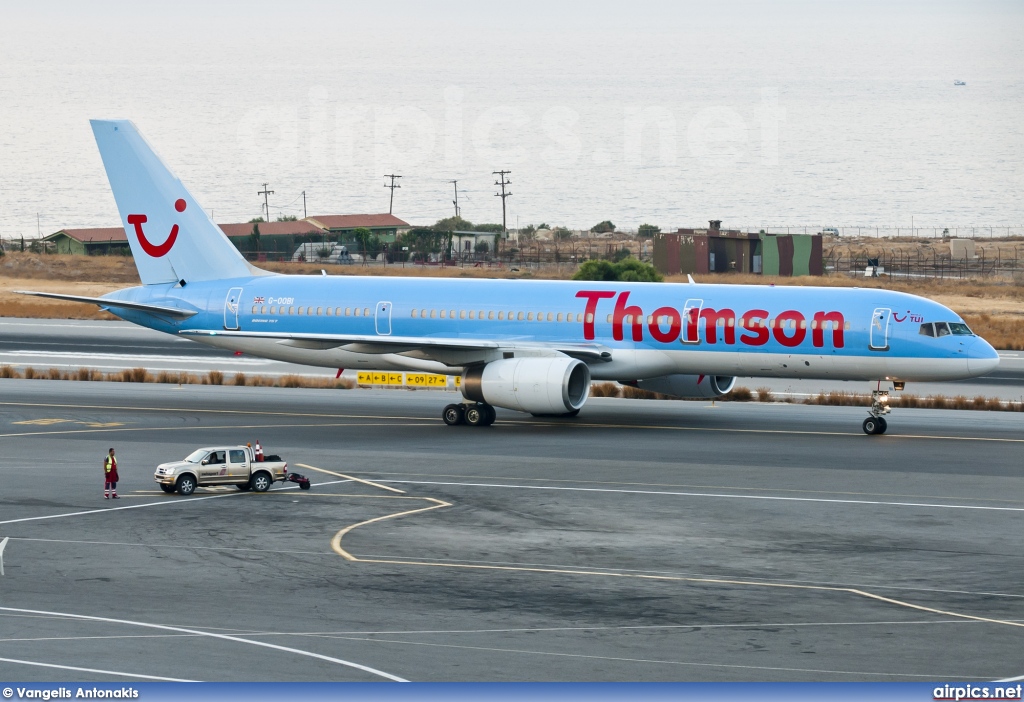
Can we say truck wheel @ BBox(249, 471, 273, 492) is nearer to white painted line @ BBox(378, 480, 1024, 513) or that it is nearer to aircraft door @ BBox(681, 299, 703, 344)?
white painted line @ BBox(378, 480, 1024, 513)

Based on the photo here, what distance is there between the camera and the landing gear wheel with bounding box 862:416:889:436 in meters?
44.8

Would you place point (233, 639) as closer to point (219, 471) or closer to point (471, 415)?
point (219, 471)

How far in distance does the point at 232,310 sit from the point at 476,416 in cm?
1089

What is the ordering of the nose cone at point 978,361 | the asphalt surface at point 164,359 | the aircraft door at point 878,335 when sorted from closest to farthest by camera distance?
the nose cone at point 978,361
the aircraft door at point 878,335
the asphalt surface at point 164,359

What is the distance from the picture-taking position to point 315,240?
18712 centimetres

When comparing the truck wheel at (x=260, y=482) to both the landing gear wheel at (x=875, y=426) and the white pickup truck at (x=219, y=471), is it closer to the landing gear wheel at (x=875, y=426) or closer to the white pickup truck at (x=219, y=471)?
the white pickup truck at (x=219, y=471)

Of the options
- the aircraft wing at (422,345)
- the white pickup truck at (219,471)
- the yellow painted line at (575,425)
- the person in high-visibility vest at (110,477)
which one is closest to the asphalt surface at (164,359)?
the yellow painted line at (575,425)

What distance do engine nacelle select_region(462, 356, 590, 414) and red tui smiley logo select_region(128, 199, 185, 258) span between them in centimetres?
1457

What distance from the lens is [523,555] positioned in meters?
27.0

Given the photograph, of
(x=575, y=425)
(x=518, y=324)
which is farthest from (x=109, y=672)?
(x=518, y=324)

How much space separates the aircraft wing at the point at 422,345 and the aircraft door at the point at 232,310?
316 cm

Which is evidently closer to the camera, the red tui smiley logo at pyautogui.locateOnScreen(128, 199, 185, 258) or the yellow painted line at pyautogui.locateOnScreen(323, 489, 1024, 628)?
the yellow painted line at pyautogui.locateOnScreen(323, 489, 1024, 628)

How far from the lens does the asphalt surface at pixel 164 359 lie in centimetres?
6062

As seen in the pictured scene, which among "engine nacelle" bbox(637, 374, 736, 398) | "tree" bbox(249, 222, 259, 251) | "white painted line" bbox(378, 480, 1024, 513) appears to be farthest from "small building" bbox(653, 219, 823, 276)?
"white painted line" bbox(378, 480, 1024, 513)
